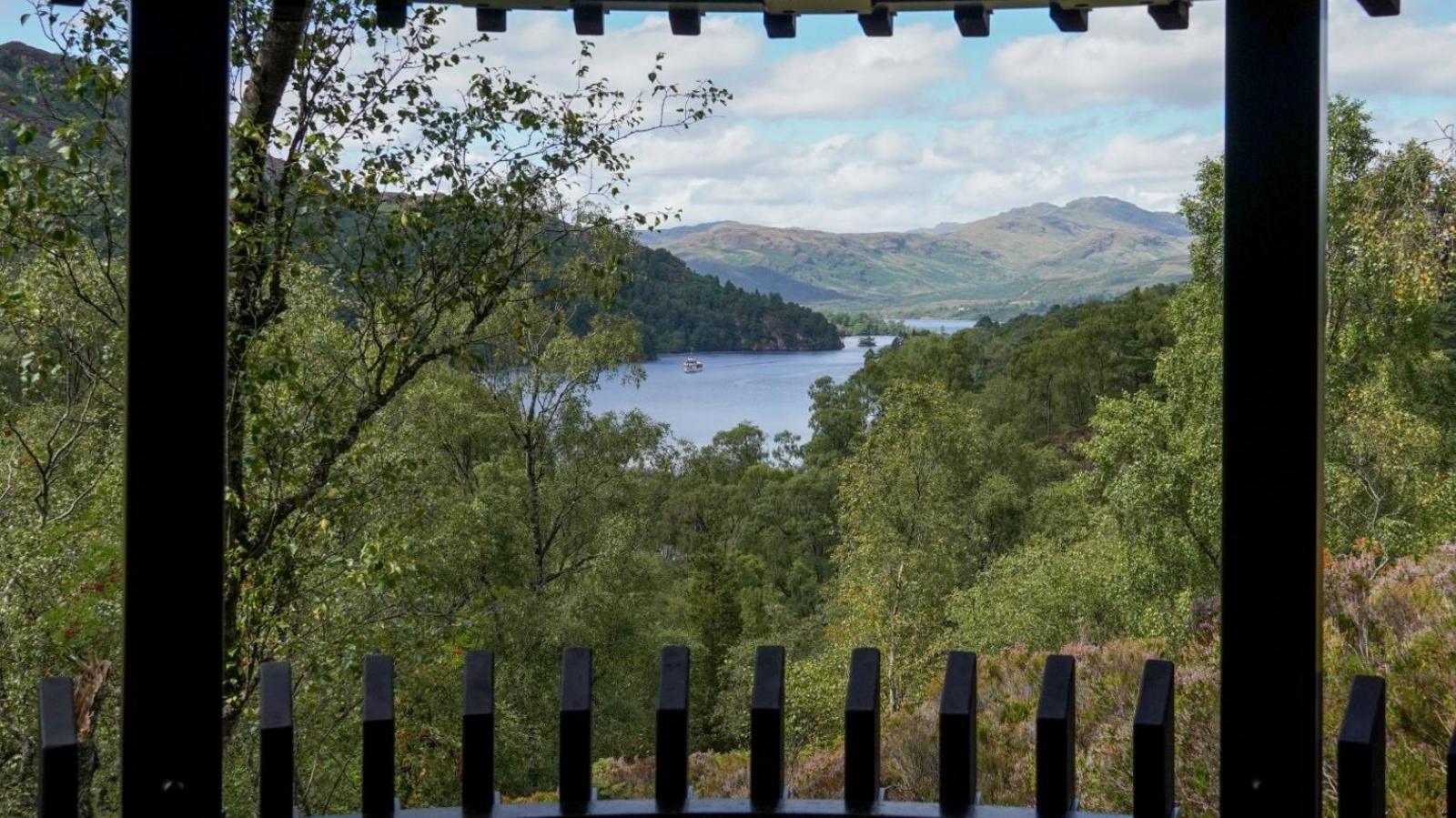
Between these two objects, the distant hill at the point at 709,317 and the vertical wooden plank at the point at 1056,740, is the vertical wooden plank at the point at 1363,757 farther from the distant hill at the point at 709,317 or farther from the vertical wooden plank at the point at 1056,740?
the distant hill at the point at 709,317

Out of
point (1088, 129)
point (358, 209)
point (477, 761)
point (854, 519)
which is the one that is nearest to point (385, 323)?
point (358, 209)

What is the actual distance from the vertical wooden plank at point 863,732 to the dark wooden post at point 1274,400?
1.24 feet

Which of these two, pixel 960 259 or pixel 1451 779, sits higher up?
pixel 960 259

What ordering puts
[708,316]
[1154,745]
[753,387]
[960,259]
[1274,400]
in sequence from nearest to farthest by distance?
1. [1274,400]
2. [1154,745]
3. [708,316]
4. [753,387]
5. [960,259]

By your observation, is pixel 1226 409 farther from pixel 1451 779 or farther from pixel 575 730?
pixel 575 730

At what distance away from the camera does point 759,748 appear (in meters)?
1.34

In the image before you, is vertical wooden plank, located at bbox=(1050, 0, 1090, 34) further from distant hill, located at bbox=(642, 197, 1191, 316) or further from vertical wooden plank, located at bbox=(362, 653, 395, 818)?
distant hill, located at bbox=(642, 197, 1191, 316)

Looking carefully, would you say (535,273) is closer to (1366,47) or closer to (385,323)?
(385,323)

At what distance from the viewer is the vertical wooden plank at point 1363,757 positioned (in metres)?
1.11

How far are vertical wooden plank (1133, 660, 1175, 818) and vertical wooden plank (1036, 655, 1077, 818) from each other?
0.07 m

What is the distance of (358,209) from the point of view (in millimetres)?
4320

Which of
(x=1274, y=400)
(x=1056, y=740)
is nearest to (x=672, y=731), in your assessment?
(x=1056, y=740)

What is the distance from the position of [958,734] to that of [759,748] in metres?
0.23

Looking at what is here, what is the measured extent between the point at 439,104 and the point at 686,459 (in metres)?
9.68
